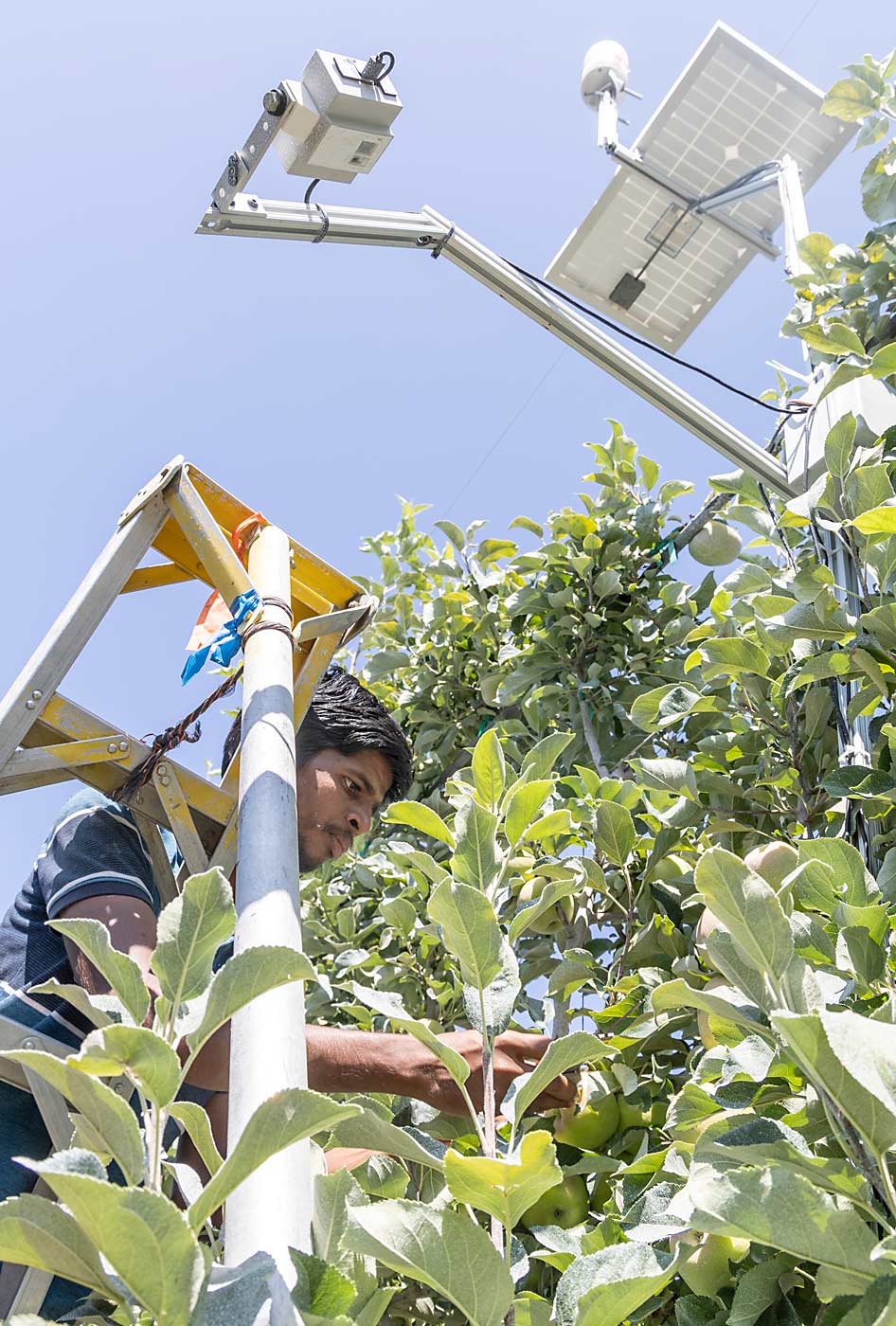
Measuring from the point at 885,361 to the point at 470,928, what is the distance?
3.04 ft

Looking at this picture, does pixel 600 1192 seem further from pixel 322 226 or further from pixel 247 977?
pixel 322 226

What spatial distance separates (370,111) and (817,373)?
0.85 m

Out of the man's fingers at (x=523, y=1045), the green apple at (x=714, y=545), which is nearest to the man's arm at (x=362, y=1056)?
the man's fingers at (x=523, y=1045)

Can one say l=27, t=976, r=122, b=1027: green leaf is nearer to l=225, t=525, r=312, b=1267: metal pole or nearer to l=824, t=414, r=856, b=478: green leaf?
l=225, t=525, r=312, b=1267: metal pole

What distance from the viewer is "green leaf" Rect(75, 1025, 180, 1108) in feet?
1.53

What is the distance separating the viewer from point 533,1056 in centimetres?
130

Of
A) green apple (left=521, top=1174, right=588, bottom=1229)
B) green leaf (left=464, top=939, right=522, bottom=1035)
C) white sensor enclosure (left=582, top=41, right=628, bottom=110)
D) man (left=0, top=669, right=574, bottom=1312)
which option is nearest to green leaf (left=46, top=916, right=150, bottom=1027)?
green leaf (left=464, top=939, right=522, bottom=1035)

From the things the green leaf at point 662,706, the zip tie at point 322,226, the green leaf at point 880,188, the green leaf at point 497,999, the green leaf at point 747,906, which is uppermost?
the green leaf at point 880,188

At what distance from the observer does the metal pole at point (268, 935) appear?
50cm

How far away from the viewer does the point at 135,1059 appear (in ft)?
1.56

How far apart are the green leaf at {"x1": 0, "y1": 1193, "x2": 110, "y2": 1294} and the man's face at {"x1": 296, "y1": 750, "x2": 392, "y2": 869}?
1669mm

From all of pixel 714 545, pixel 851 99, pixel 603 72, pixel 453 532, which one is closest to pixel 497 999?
pixel 851 99

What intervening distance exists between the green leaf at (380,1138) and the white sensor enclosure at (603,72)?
10.6 ft

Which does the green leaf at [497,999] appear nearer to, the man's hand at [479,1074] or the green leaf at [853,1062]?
the green leaf at [853,1062]
